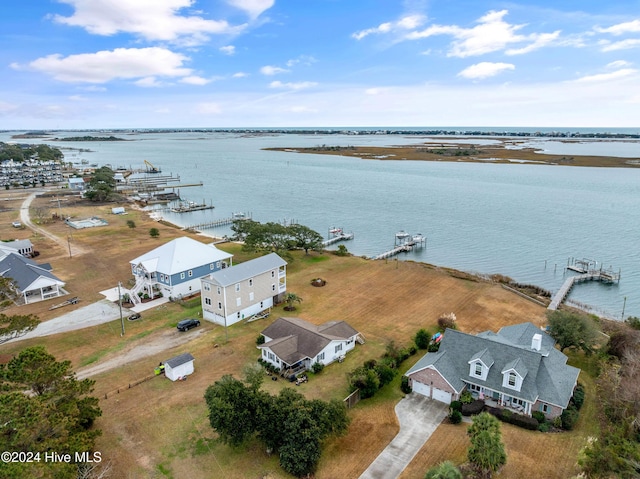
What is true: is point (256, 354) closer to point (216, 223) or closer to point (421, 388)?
point (421, 388)

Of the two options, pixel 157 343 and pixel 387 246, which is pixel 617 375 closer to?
pixel 157 343

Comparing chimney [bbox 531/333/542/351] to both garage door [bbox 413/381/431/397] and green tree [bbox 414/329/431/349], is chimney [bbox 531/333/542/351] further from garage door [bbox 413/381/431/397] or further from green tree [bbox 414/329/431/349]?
green tree [bbox 414/329/431/349]

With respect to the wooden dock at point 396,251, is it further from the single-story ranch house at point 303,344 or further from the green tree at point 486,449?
the green tree at point 486,449

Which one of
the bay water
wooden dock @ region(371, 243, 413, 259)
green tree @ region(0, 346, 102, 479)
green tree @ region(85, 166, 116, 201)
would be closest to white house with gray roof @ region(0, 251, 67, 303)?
green tree @ region(0, 346, 102, 479)

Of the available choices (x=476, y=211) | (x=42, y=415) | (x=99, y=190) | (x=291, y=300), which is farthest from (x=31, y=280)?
(x=476, y=211)

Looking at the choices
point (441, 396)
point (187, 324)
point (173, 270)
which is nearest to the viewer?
point (441, 396)
